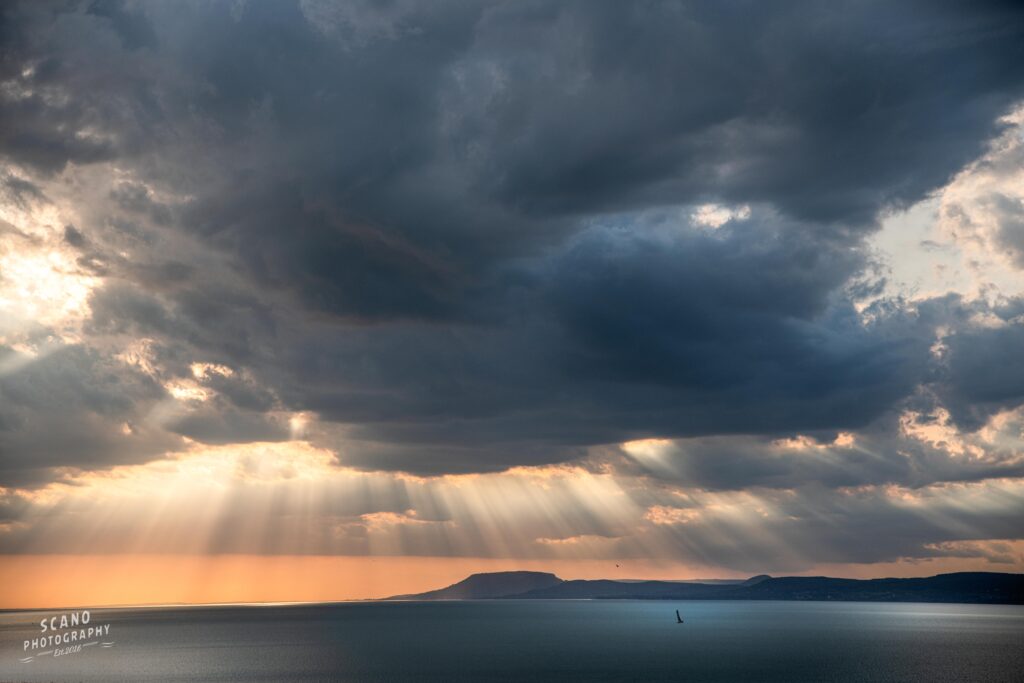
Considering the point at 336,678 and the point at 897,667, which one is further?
the point at 897,667

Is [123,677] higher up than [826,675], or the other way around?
[123,677]

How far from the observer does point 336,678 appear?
179250 millimetres

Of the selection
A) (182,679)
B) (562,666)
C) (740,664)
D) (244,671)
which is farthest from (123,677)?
(740,664)

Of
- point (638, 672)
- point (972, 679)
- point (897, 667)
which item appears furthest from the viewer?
point (897, 667)

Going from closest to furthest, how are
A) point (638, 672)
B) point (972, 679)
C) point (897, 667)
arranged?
point (972, 679)
point (638, 672)
point (897, 667)

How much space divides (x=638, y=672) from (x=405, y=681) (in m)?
46.4

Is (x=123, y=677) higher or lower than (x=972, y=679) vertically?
higher

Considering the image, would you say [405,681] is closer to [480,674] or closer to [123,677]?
[480,674]

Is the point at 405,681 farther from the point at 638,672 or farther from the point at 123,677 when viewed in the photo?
the point at 123,677

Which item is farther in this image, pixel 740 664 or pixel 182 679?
pixel 740 664

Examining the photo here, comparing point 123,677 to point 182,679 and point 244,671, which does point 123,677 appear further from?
point 244,671

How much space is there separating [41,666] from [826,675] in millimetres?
166509

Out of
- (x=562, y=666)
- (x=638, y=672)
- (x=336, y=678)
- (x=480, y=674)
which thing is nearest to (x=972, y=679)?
(x=638, y=672)

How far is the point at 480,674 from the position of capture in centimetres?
17700
